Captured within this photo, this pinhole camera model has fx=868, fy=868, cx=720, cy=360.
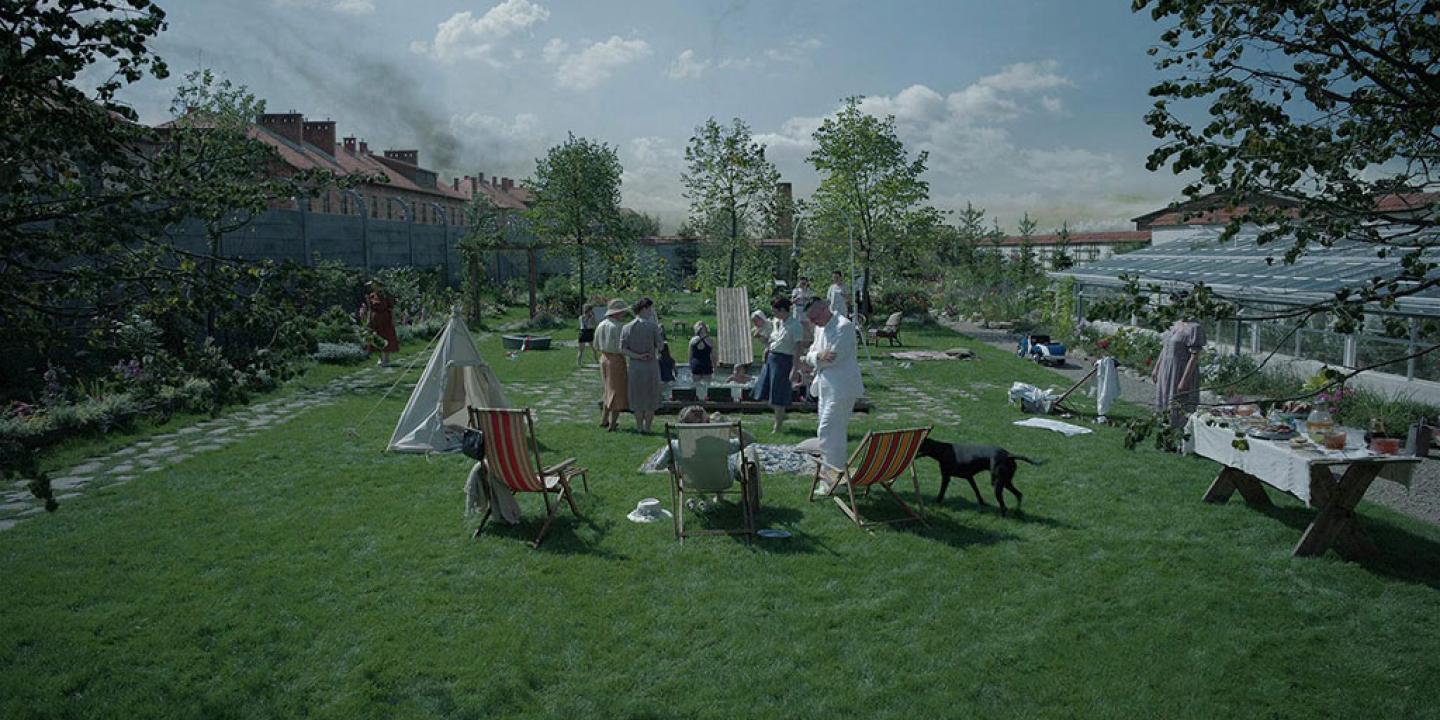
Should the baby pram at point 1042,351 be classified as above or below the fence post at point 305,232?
below

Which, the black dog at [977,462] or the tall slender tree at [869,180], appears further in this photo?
the tall slender tree at [869,180]

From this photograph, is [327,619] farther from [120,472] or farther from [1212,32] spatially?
[1212,32]

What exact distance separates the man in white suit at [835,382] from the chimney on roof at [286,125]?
1375 inches

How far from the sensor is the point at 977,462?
23.8 ft

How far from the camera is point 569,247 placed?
2834 cm

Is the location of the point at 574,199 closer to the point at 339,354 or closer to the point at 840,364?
the point at 339,354

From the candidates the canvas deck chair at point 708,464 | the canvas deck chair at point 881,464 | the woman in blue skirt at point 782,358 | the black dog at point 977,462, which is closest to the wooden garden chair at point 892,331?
the woman in blue skirt at point 782,358

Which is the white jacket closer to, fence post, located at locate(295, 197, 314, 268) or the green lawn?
the green lawn

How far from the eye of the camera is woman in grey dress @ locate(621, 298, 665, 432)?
33.8 feet

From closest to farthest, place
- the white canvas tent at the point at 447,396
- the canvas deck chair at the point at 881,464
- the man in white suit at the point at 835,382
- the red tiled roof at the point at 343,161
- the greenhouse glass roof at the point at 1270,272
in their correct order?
the canvas deck chair at the point at 881,464
the man in white suit at the point at 835,382
the white canvas tent at the point at 447,396
the greenhouse glass roof at the point at 1270,272
the red tiled roof at the point at 343,161

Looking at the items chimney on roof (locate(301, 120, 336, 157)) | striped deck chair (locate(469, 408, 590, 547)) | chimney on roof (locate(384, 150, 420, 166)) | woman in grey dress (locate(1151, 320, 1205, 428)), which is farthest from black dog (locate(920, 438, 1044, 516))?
chimney on roof (locate(384, 150, 420, 166))

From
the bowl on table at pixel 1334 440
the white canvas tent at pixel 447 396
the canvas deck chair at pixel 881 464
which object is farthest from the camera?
the white canvas tent at pixel 447 396

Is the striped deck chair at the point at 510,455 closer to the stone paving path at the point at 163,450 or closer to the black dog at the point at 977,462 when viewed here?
the black dog at the point at 977,462

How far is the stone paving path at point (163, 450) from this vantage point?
7.56 meters
